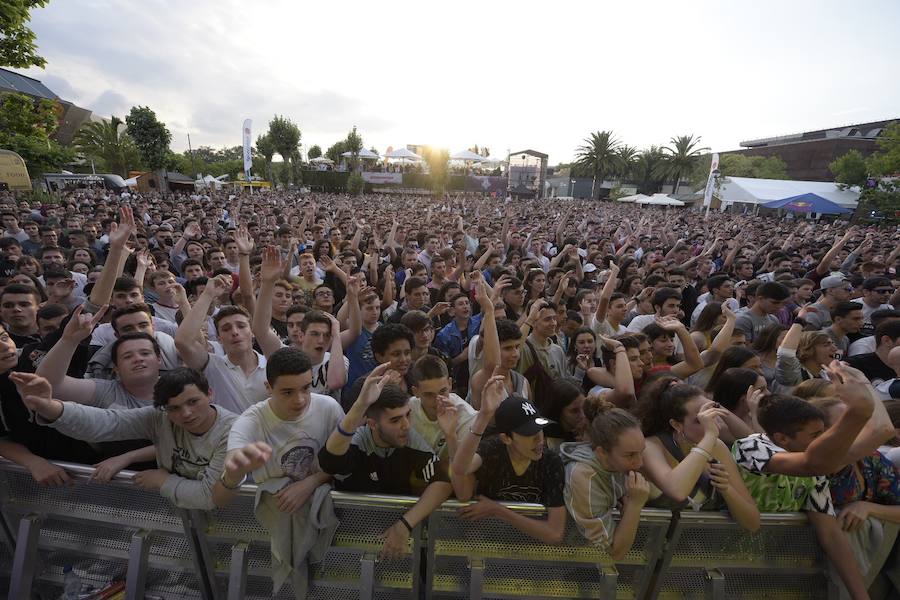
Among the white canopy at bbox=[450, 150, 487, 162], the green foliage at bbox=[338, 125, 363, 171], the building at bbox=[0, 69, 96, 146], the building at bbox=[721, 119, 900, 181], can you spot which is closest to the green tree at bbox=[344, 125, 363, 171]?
the green foliage at bbox=[338, 125, 363, 171]

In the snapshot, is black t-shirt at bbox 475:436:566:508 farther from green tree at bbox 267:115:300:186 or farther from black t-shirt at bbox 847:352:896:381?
green tree at bbox 267:115:300:186

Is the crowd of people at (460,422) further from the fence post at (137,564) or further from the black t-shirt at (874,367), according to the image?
the fence post at (137,564)

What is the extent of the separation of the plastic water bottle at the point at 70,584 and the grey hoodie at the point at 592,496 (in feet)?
10.1

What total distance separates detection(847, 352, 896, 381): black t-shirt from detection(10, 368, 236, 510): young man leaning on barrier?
5.92 metres

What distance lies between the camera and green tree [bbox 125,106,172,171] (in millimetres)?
41031

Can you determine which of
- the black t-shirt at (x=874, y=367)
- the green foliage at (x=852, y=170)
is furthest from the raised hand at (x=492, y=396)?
the green foliage at (x=852, y=170)

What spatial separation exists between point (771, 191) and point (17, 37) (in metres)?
45.6

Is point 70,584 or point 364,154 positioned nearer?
point 70,584

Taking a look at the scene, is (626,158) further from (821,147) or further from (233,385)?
(233,385)

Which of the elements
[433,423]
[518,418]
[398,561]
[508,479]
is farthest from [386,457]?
[518,418]

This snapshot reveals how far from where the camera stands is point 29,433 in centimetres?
Answer: 259

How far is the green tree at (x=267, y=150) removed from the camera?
53.9 metres

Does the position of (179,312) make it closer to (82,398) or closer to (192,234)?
(82,398)

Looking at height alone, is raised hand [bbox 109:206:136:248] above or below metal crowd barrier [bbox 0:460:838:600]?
above
